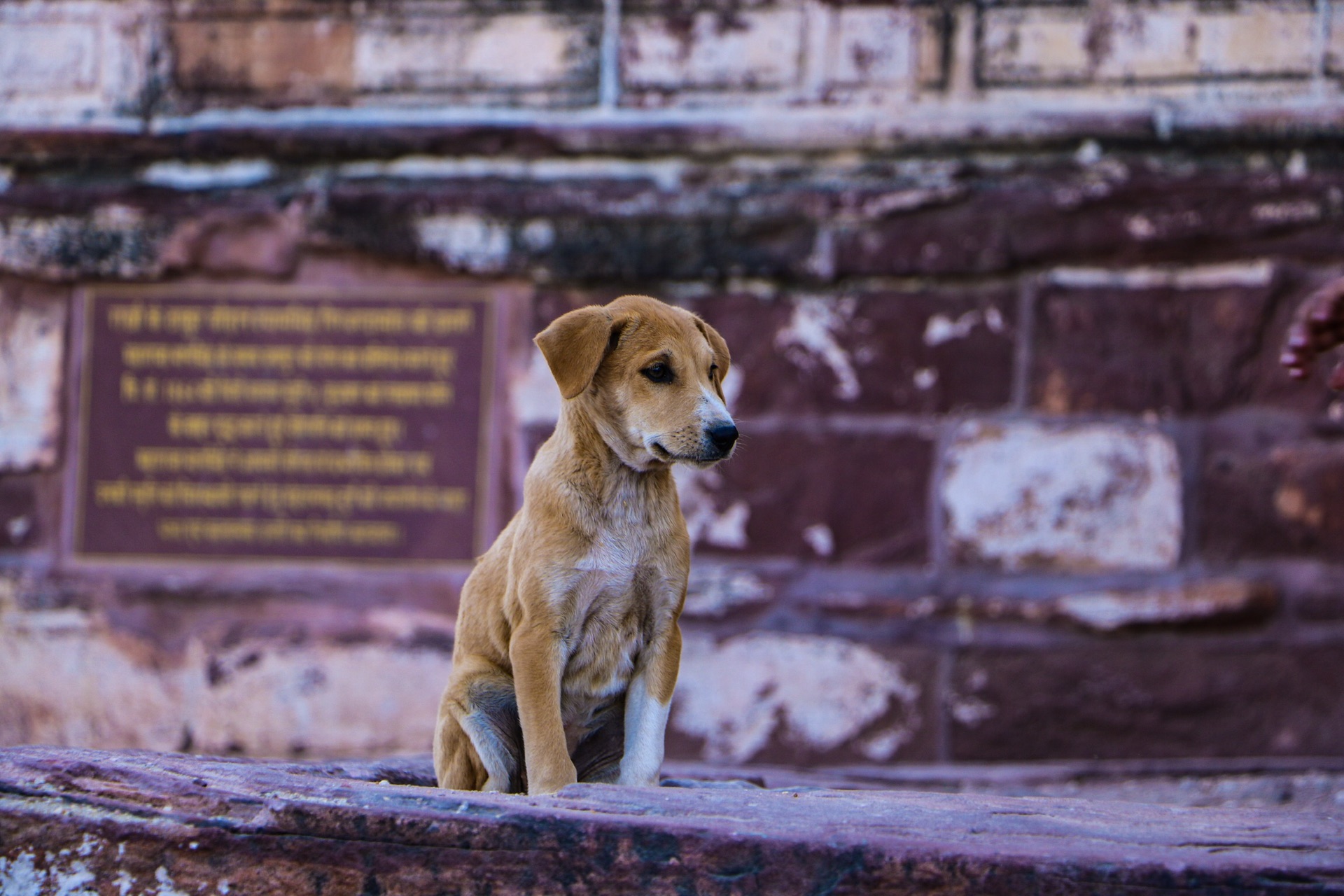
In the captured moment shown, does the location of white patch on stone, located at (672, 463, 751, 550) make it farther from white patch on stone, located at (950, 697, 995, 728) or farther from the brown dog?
the brown dog

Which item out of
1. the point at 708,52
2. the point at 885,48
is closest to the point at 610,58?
the point at 708,52

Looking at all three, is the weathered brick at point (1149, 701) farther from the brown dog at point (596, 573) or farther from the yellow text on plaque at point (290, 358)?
the yellow text on plaque at point (290, 358)

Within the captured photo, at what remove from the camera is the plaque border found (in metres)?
4.02

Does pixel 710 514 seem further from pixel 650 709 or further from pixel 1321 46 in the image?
pixel 1321 46

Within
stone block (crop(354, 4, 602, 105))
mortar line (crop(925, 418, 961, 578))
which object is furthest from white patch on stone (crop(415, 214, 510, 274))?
mortar line (crop(925, 418, 961, 578))

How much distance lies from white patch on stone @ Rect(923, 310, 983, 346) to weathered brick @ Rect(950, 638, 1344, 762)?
95cm

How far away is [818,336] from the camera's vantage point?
12.8ft

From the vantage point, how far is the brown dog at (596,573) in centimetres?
209

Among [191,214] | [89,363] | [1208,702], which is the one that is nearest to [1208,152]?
[1208,702]

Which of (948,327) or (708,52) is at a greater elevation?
(708,52)

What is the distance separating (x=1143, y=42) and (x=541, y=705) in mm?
3025

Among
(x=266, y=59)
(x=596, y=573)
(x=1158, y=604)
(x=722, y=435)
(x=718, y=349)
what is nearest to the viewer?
(x=722, y=435)

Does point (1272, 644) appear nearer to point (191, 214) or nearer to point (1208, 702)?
point (1208, 702)

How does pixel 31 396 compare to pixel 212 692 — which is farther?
pixel 31 396
